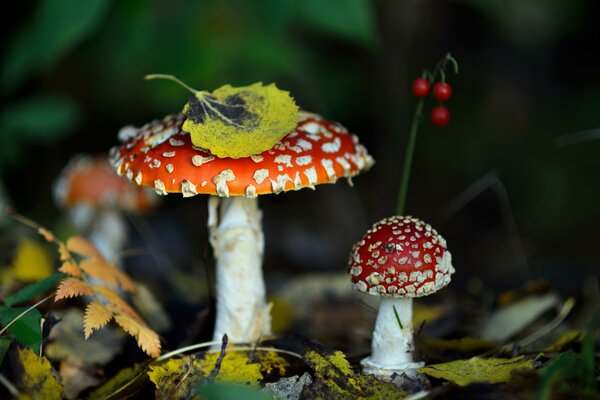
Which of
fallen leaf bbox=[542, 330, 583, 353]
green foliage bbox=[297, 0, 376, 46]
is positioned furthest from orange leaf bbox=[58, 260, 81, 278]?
green foliage bbox=[297, 0, 376, 46]

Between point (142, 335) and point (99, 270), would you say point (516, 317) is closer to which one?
point (142, 335)

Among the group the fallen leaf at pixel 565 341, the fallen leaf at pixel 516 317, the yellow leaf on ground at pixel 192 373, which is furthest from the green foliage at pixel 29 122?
the fallen leaf at pixel 565 341

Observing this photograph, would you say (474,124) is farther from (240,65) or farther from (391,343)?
(391,343)

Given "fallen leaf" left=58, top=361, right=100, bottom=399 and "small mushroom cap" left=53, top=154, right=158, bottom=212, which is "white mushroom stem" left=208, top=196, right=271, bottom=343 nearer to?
"fallen leaf" left=58, top=361, right=100, bottom=399

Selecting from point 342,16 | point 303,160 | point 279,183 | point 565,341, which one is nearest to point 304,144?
point 303,160

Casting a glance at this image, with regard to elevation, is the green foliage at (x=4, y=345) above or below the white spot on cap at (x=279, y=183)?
below

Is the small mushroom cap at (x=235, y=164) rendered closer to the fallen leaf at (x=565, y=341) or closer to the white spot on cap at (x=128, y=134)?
the white spot on cap at (x=128, y=134)

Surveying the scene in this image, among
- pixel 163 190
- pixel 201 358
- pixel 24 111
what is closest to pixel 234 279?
pixel 201 358
